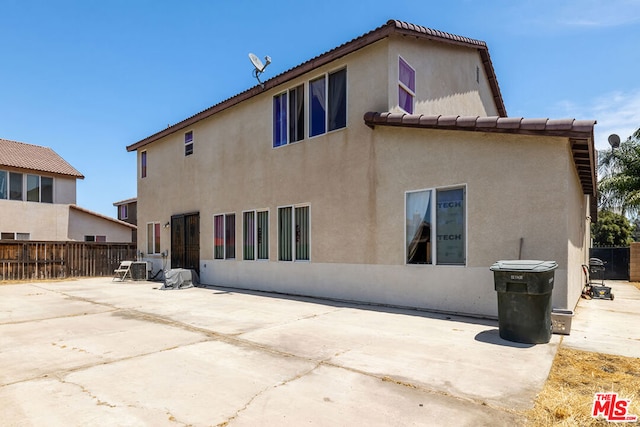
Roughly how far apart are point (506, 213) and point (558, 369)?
11.0ft

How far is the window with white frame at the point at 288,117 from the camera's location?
1082 cm

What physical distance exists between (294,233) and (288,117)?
11.6ft

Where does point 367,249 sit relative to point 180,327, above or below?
above

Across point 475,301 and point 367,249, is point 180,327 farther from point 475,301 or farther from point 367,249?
point 475,301

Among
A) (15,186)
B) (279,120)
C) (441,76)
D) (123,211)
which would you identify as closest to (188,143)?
(279,120)

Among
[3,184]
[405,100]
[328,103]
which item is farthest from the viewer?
[3,184]

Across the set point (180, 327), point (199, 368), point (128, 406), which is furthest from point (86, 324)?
point (128, 406)

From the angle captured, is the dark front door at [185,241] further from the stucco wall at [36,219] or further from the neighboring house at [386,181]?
the stucco wall at [36,219]

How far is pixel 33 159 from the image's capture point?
22344mm

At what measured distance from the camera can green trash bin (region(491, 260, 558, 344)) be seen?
17.6ft

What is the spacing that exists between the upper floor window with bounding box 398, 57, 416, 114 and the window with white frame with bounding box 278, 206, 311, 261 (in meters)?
3.83

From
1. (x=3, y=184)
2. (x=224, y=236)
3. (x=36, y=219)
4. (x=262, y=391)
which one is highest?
(x=3, y=184)

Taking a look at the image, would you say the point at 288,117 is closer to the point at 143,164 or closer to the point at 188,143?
the point at 188,143

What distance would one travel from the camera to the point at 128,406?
3359 millimetres
